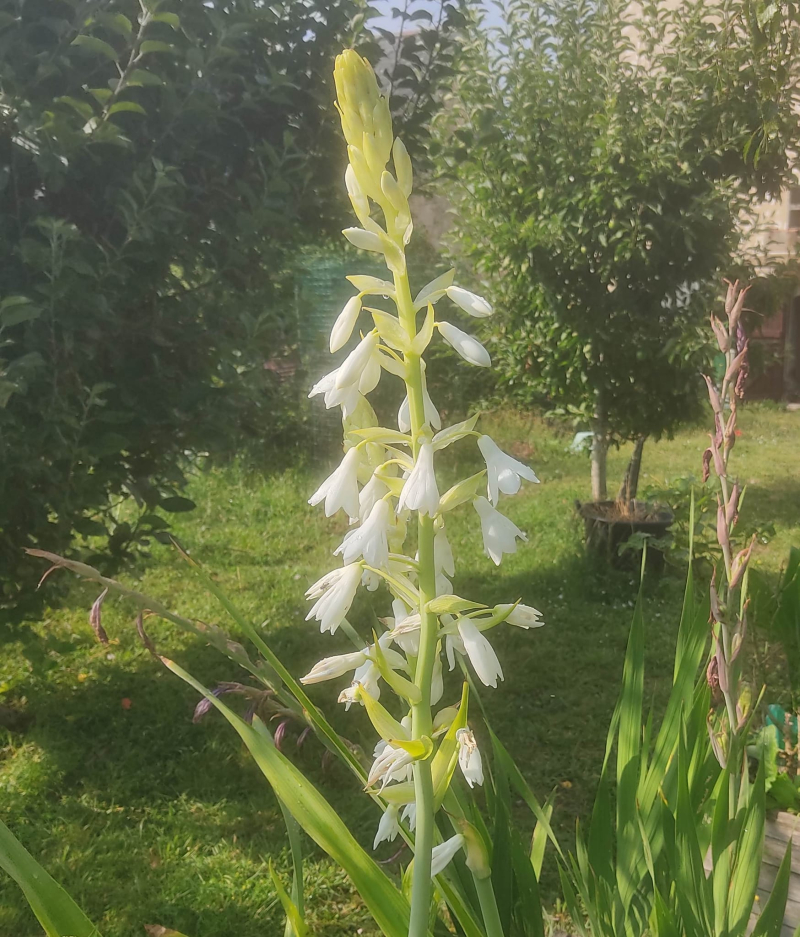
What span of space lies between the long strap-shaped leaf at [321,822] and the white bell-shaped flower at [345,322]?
443mm

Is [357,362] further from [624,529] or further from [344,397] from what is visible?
[624,529]

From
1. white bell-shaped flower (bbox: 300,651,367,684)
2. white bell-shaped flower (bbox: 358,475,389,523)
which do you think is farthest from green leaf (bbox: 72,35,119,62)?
white bell-shaped flower (bbox: 300,651,367,684)

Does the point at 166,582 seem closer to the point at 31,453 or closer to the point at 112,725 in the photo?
the point at 112,725

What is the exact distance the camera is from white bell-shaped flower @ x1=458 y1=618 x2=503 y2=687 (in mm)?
834

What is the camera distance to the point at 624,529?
15.2 feet

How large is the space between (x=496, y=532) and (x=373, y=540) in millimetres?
153

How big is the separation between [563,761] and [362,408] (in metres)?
2.27

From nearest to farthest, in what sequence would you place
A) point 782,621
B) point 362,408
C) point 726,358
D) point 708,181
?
1. point 362,408
2. point 726,358
3. point 782,621
4. point 708,181

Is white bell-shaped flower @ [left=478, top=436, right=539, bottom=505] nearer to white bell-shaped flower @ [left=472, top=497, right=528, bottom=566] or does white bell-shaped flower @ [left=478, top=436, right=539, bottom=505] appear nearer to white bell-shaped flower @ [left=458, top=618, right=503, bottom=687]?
white bell-shaped flower @ [left=472, top=497, right=528, bottom=566]

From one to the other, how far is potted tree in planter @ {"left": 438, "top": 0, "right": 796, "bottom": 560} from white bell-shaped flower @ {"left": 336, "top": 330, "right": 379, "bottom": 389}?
362 cm

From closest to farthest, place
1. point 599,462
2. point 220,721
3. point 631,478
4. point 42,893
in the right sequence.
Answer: point 42,893, point 220,721, point 631,478, point 599,462

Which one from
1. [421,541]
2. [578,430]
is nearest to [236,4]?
[421,541]

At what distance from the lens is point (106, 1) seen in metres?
2.27

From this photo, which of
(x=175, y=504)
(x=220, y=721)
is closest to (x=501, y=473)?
(x=175, y=504)
